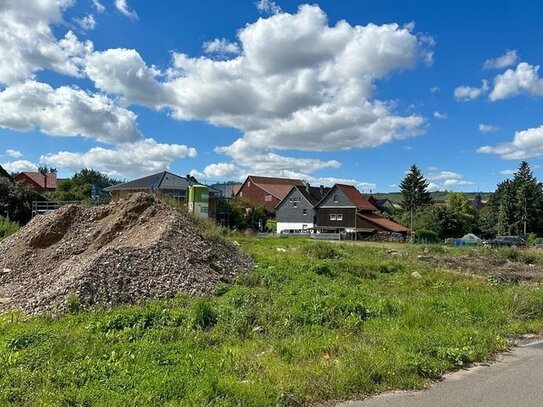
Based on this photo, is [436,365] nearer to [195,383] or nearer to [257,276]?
[195,383]

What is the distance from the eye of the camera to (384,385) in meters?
5.25

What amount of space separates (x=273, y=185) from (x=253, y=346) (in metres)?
90.1

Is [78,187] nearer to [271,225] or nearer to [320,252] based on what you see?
[271,225]

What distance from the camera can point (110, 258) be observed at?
1044 centimetres

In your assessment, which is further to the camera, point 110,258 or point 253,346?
point 110,258

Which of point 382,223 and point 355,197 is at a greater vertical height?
point 355,197

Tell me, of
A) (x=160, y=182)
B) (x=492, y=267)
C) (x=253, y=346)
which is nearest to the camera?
(x=253, y=346)

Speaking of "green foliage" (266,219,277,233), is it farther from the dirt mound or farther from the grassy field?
the grassy field

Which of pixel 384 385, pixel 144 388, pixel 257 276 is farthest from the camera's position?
pixel 257 276

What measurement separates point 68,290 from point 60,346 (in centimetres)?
343

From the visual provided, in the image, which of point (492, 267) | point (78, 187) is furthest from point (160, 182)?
point (492, 267)

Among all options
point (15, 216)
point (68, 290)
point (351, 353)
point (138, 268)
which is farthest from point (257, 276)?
point (15, 216)

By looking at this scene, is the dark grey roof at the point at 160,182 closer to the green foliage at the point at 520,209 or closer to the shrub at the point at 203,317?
the shrub at the point at 203,317

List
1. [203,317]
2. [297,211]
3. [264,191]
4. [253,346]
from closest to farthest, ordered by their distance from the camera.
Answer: [253,346], [203,317], [297,211], [264,191]
